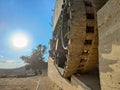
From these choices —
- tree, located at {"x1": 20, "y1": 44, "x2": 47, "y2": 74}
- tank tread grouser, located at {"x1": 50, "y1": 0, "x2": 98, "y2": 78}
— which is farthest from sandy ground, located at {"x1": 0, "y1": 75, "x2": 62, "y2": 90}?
tree, located at {"x1": 20, "y1": 44, "x2": 47, "y2": 74}

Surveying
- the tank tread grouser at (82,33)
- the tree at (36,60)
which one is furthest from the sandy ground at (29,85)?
the tree at (36,60)

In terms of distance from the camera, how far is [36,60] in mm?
28938

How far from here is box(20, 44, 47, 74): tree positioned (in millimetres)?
28125

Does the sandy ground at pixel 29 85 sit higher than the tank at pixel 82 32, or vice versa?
the tank at pixel 82 32

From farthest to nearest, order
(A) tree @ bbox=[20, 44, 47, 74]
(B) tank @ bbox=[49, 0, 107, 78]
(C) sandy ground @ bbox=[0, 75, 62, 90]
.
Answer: (A) tree @ bbox=[20, 44, 47, 74] → (C) sandy ground @ bbox=[0, 75, 62, 90] → (B) tank @ bbox=[49, 0, 107, 78]

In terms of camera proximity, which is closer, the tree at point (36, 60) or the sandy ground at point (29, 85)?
the sandy ground at point (29, 85)

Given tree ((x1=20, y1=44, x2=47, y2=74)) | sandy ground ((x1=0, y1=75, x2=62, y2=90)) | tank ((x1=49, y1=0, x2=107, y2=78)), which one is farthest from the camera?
tree ((x1=20, y1=44, x2=47, y2=74))

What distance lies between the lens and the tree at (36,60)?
92.3ft

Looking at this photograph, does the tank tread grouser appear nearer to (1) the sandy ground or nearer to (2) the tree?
(1) the sandy ground

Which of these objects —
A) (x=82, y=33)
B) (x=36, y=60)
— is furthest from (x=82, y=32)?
(x=36, y=60)

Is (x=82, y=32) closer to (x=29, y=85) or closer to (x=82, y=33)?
(x=82, y=33)

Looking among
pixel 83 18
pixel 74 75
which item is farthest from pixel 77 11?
pixel 74 75

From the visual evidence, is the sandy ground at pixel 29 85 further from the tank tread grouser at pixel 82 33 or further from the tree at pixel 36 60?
the tree at pixel 36 60

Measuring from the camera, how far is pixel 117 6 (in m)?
2.62
